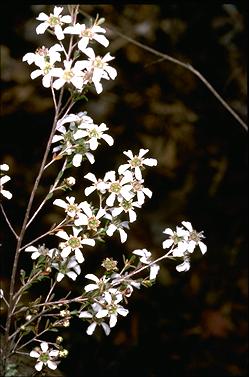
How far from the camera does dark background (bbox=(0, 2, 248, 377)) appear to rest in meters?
3.77

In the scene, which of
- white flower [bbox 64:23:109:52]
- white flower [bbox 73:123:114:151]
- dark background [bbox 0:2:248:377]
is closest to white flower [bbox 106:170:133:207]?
white flower [bbox 73:123:114:151]

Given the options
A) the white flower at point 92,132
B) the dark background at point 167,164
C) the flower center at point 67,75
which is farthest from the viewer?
the dark background at point 167,164

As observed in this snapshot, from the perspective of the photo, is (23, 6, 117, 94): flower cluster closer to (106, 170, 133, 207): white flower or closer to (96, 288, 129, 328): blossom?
(106, 170, 133, 207): white flower

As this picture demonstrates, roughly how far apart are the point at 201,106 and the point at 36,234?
1618 millimetres

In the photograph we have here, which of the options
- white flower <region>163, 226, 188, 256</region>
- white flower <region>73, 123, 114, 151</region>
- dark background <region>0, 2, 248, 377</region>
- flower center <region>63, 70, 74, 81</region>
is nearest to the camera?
flower center <region>63, 70, 74, 81</region>

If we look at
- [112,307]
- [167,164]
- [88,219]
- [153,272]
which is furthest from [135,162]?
[167,164]

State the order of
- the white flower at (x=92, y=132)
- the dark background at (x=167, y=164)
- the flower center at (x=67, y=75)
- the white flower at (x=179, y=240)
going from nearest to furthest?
the flower center at (x=67, y=75)
the white flower at (x=92, y=132)
the white flower at (x=179, y=240)
the dark background at (x=167, y=164)

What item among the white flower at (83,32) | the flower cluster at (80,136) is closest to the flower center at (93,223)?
the flower cluster at (80,136)

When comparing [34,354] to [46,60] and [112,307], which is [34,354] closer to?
[112,307]

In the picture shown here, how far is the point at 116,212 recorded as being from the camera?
1.88 m

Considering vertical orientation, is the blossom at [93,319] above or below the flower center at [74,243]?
below

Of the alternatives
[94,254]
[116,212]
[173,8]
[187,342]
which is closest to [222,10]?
[173,8]

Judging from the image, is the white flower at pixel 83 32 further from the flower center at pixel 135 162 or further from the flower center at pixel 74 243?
the flower center at pixel 74 243

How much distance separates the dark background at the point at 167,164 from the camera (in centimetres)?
377
